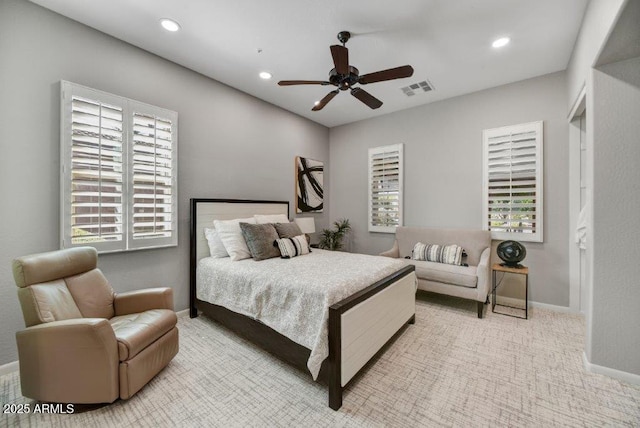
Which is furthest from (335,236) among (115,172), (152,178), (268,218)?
(115,172)

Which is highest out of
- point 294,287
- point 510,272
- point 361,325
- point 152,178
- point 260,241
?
point 152,178

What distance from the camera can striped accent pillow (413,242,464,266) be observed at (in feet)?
11.8

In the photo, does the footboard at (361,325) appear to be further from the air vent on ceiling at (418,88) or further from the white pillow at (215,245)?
the air vent on ceiling at (418,88)

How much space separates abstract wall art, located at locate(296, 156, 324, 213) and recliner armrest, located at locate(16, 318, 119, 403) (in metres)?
3.44

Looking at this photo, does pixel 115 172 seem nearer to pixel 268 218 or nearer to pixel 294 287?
pixel 268 218

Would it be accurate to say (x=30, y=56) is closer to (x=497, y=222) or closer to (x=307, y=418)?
(x=307, y=418)

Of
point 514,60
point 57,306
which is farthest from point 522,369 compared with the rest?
point 57,306

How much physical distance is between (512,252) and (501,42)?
2.45 meters

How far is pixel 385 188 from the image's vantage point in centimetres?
475

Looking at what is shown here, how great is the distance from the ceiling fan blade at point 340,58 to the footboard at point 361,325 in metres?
2.00

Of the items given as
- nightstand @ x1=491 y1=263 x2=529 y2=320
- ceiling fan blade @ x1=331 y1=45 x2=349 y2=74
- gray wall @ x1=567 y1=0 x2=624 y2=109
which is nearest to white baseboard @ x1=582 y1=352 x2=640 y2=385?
nightstand @ x1=491 y1=263 x2=529 y2=320

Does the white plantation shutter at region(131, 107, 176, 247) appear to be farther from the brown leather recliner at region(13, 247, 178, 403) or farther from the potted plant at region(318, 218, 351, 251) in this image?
the potted plant at region(318, 218, 351, 251)

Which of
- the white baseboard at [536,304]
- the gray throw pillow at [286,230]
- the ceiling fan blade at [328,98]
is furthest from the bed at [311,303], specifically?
the ceiling fan blade at [328,98]

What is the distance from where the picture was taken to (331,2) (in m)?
2.19
